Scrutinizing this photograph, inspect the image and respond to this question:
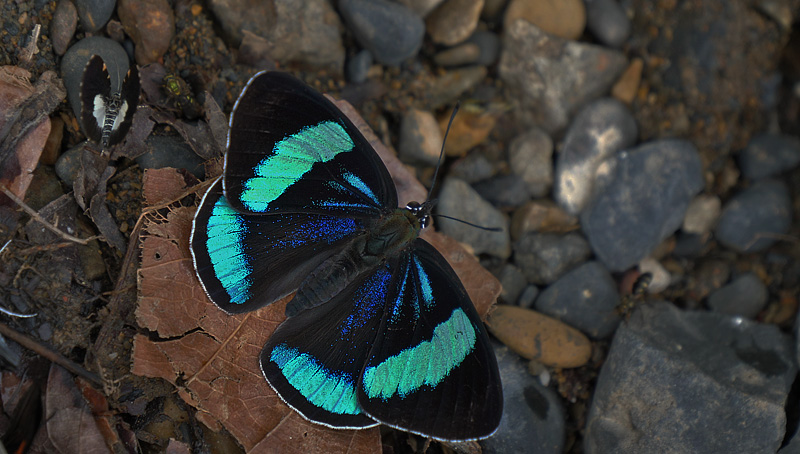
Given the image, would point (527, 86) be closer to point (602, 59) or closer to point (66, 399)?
point (602, 59)

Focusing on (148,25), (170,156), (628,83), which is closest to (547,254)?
(628,83)

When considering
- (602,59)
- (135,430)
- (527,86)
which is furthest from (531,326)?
A: (135,430)

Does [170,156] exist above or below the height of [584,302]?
above

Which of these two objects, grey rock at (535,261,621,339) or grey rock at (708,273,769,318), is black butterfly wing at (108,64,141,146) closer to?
grey rock at (535,261,621,339)

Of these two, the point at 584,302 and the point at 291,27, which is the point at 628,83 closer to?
the point at 584,302

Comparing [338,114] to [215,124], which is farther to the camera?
[215,124]

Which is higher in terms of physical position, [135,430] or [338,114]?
[338,114]

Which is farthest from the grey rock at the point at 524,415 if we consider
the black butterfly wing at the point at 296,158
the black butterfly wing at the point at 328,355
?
the black butterfly wing at the point at 296,158

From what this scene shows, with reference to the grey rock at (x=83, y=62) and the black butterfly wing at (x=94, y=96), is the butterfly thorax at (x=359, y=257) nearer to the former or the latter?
the black butterfly wing at (x=94, y=96)
